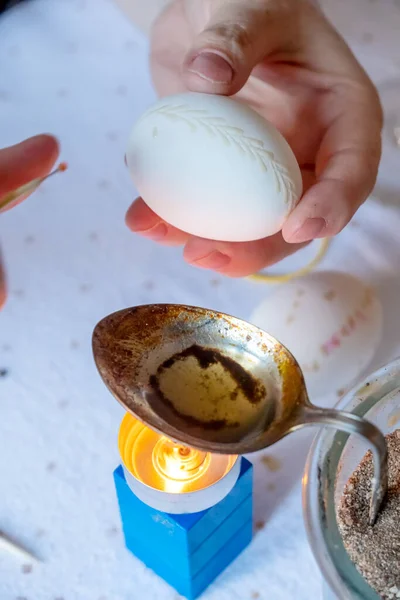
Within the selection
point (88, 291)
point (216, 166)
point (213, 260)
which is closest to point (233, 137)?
point (216, 166)

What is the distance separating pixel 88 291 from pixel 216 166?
0.79 feet

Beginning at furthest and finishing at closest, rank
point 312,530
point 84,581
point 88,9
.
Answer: point 88,9
point 84,581
point 312,530

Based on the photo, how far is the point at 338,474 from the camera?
368mm

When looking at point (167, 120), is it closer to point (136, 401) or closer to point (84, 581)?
point (136, 401)

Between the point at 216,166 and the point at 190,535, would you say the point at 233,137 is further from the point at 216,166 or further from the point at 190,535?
the point at 190,535

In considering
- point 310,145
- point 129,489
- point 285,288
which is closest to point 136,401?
point 129,489

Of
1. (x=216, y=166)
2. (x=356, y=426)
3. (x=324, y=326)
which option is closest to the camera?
(x=356, y=426)

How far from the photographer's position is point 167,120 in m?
0.43

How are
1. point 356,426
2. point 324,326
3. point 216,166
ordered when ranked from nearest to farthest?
point 356,426 < point 216,166 < point 324,326

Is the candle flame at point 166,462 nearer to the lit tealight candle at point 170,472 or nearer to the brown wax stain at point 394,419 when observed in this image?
the lit tealight candle at point 170,472

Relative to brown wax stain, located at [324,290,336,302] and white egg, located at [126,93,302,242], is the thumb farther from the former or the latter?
brown wax stain, located at [324,290,336,302]

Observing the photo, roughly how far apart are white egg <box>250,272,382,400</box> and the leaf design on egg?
0.13m

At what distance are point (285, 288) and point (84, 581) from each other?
27 cm

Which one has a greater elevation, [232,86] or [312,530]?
[232,86]
